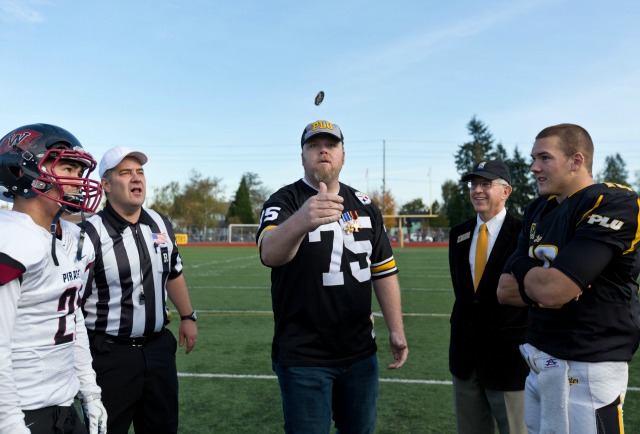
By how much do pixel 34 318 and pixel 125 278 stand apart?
1.14 metres

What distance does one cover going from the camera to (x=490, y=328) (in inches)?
127

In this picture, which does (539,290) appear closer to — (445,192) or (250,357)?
(250,357)

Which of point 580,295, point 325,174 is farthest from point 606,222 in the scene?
point 325,174

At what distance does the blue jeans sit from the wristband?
88 centimetres

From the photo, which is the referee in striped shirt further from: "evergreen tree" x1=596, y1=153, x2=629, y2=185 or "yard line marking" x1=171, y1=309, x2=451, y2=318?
"evergreen tree" x1=596, y1=153, x2=629, y2=185

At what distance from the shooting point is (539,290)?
2275 millimetres

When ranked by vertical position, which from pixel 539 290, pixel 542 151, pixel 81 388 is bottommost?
pixel 81 388

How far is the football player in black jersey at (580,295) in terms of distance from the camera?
2207mm

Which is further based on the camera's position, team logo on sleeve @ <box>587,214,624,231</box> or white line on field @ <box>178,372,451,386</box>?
white line on field @ <box>178,372,451,386</box>

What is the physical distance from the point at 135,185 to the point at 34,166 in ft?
3.98

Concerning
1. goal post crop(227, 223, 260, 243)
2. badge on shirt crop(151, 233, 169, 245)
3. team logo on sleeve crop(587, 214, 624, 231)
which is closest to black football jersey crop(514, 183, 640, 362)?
team logo on sleeve crop(587, 214, 624, 231)

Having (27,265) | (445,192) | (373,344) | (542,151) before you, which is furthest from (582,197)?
(445,192)

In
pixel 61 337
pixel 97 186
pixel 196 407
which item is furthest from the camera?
pixel 196 407

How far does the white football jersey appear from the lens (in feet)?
6.10
